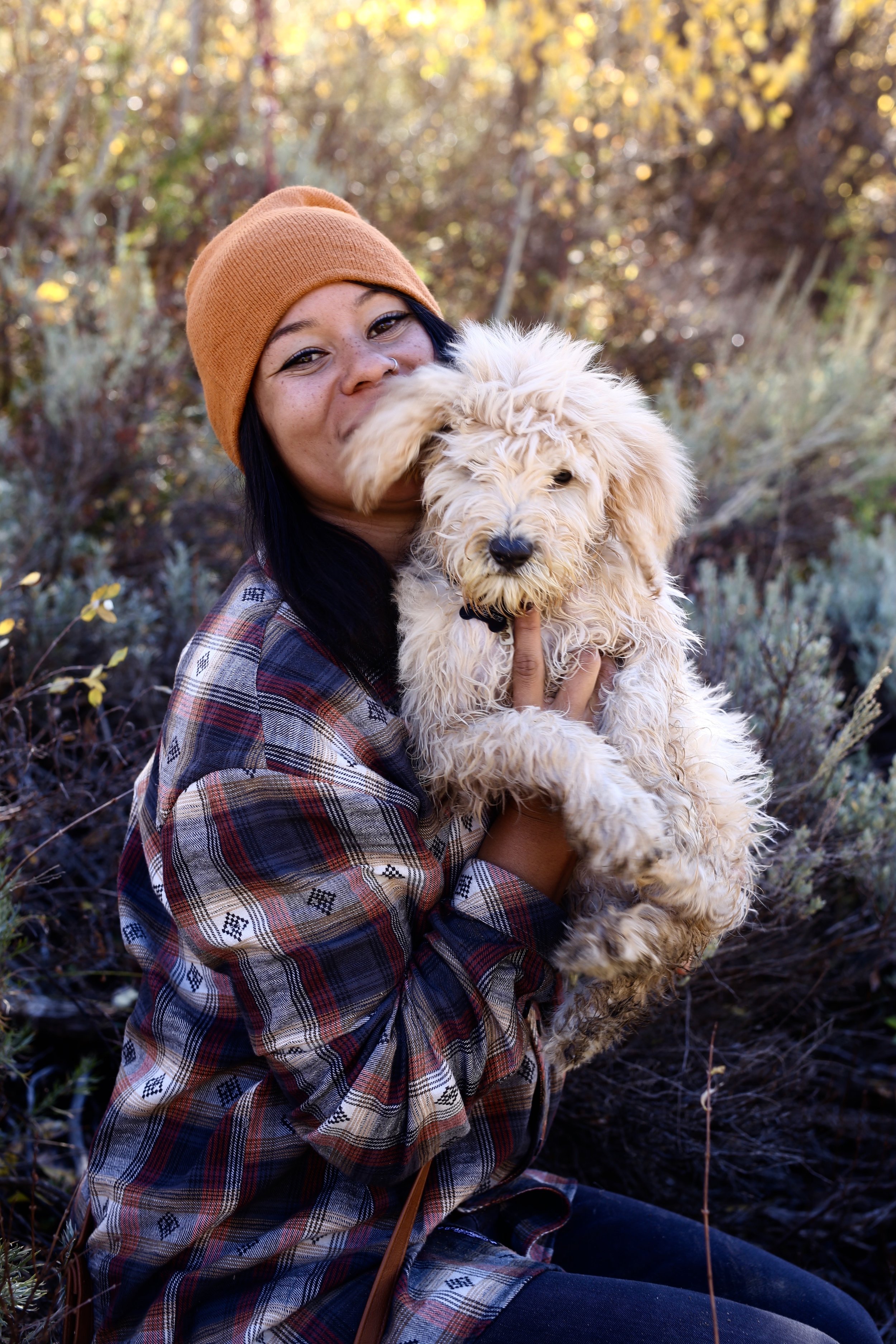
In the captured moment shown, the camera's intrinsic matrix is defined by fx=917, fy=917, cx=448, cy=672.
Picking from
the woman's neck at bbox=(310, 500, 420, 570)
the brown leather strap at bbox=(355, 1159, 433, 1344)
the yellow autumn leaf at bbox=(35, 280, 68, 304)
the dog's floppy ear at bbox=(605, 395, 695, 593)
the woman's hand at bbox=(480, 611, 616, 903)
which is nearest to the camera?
the brown leather strap at bbox=(355, 1159, 433, 1344)

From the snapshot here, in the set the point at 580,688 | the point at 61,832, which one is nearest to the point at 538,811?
the point at 580,688

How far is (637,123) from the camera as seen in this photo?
330 inches

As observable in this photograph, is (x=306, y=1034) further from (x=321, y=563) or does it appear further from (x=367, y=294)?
(x=367, y=294)

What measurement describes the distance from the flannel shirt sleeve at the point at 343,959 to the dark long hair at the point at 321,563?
1.09ft

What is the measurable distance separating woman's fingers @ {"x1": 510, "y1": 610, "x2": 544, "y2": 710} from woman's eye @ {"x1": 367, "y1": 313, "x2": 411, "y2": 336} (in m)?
0.75

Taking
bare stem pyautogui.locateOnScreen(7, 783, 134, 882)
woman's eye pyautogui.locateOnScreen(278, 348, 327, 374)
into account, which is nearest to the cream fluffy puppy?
woman's eye pyautogui.locateOnScreen(278, 348, 327, 374)

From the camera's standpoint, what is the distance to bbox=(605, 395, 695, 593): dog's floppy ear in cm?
197

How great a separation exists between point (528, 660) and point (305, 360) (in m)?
0.83

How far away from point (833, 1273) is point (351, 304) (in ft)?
9.85

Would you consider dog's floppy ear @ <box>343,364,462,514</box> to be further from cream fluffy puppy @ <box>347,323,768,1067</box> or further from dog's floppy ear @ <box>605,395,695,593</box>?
dog's floppy ear @ <box>605,395,695,593</box>

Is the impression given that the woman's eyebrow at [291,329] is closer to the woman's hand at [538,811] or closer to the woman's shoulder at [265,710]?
the woman's shoulder at [265,710]

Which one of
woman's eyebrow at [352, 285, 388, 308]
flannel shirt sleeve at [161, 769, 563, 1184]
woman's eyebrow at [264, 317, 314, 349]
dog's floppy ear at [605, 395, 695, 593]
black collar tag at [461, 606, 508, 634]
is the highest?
woman's eyebrow at [352, 285, 388, 308]

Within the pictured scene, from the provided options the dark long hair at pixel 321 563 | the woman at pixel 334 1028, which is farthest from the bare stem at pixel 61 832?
the dark long hair at pixel 321 563

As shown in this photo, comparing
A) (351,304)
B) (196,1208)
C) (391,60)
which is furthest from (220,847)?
(391,60)
